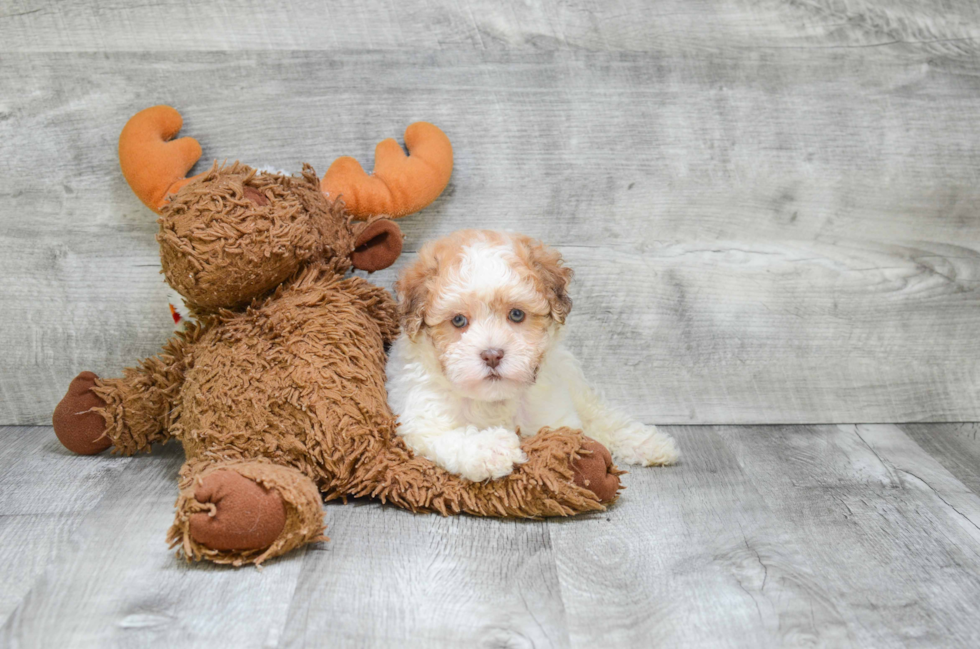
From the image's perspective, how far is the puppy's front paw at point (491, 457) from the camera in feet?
5.24

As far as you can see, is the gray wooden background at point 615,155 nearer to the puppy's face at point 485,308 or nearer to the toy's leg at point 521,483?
the puppy's face at point 485,308

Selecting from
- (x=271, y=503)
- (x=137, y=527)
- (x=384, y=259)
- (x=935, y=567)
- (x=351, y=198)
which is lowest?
(x=935, y=567)

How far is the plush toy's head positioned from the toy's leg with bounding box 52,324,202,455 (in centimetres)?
25

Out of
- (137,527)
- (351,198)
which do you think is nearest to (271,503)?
(137,527)

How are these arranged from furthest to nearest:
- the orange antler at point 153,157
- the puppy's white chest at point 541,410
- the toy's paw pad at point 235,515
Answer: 1. the orange antler at point 153,157
2. the puppy's white chest at point 541,410
3. the toy's paw pad at point 235,515

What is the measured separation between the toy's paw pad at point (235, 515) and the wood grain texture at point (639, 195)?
90 cm

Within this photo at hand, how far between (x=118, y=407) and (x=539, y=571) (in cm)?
108

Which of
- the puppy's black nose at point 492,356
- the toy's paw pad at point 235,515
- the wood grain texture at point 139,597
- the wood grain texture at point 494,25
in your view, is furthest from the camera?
the wood grain texture at point 494,25

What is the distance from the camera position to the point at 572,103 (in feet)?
7.00

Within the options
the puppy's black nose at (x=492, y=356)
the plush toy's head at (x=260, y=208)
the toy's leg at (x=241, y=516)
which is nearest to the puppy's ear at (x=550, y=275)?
the puppy's black nose at (x=492, y=356)

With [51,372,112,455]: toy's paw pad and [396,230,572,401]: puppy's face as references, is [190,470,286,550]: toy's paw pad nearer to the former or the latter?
[396,230,572,401]: puppy's face

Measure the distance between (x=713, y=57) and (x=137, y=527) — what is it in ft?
5.68

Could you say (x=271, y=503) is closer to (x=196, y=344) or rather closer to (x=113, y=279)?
(x=196, y=344)

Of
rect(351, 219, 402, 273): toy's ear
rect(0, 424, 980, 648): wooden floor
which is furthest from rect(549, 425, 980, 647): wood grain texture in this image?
rect(351, 219, 402, 273): toy's ear
